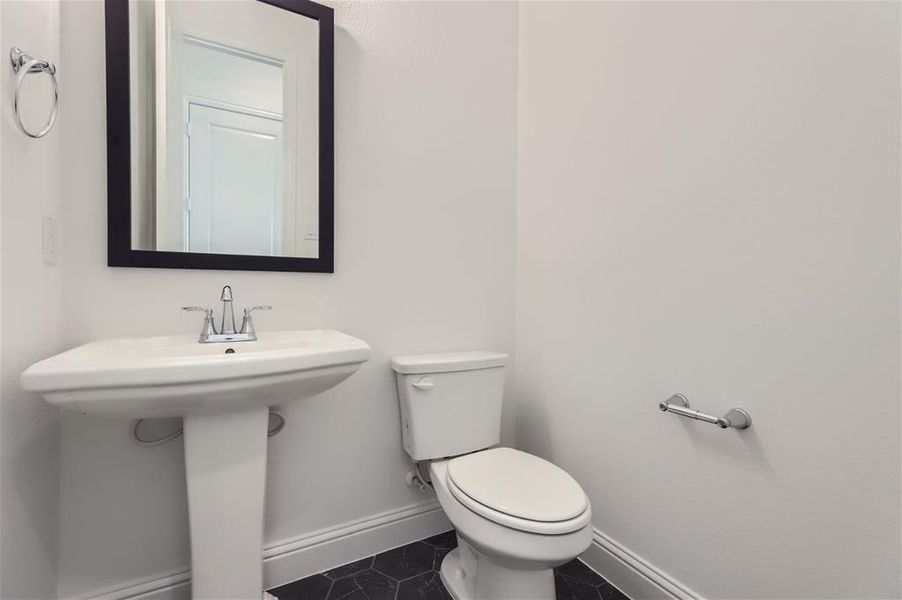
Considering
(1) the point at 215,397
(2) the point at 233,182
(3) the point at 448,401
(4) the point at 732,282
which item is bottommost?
(3) the point at 448,401

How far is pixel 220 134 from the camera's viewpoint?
118 centimetres

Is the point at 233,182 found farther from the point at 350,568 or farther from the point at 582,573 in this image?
the point at 582,573

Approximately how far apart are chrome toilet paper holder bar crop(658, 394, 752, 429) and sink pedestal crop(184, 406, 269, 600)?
1.07 m

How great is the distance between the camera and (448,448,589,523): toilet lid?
95 centimetres

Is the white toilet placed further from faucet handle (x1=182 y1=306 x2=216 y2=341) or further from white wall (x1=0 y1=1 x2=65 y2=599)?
white wall (x1=0 y1=1 x2=65 y2=599)

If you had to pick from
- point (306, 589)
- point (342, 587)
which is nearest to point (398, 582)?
point (342, 587)

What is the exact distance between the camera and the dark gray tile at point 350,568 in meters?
1.31

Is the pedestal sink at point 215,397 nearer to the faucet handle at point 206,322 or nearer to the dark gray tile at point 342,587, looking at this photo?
the faucet handle at point 206,322

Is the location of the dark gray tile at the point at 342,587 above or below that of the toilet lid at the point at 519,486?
below

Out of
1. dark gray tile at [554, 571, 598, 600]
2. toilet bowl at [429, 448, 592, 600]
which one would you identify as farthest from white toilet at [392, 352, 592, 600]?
dark gray tile at [554, 571, 598, 600]

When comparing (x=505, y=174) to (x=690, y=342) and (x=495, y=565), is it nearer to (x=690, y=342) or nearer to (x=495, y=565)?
(x=690, y=342)

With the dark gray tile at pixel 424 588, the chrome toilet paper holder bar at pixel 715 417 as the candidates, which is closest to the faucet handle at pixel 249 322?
the dark gray tile at pixel 424 588

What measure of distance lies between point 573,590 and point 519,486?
0.51 metres

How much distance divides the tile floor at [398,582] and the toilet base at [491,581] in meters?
0.06
